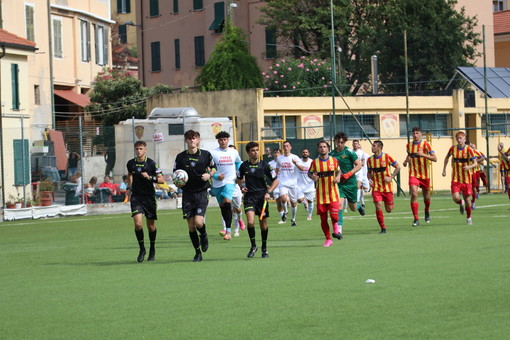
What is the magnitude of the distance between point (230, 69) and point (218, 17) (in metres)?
15.2

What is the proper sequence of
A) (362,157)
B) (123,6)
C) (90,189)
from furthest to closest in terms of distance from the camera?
(123,6) < (90,189) < (362,157)

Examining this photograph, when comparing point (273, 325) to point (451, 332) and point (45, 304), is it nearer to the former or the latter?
point (451, 332)

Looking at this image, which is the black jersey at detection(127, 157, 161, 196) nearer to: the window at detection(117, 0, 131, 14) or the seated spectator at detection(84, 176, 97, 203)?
the seated spectator at detection(84, 176, 97, 203)

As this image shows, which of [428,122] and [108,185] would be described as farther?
[428,122]

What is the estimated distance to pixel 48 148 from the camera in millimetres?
38438

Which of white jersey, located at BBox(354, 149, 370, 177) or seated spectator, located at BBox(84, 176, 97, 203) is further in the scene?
seated spectator, located at BBox(84, 176, 97, 203)

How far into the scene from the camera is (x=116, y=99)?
56344 mm

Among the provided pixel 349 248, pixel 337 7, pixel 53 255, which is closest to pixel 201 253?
pixel 349 248

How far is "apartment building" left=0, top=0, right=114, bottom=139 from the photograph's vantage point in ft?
162

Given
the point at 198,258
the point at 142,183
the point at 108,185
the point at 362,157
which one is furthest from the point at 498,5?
the point at 198,258

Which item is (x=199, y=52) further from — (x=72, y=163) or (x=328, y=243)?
(x=328, y=243)

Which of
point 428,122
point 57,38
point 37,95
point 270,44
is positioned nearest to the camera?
point 37,95

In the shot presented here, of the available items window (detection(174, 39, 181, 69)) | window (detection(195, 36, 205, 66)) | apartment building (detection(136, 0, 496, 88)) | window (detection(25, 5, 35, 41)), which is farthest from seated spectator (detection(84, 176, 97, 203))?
window (detection(174, 39, 181, 69))

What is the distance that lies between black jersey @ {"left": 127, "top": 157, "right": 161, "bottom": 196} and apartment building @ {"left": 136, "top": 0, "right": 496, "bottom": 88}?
48.1m
